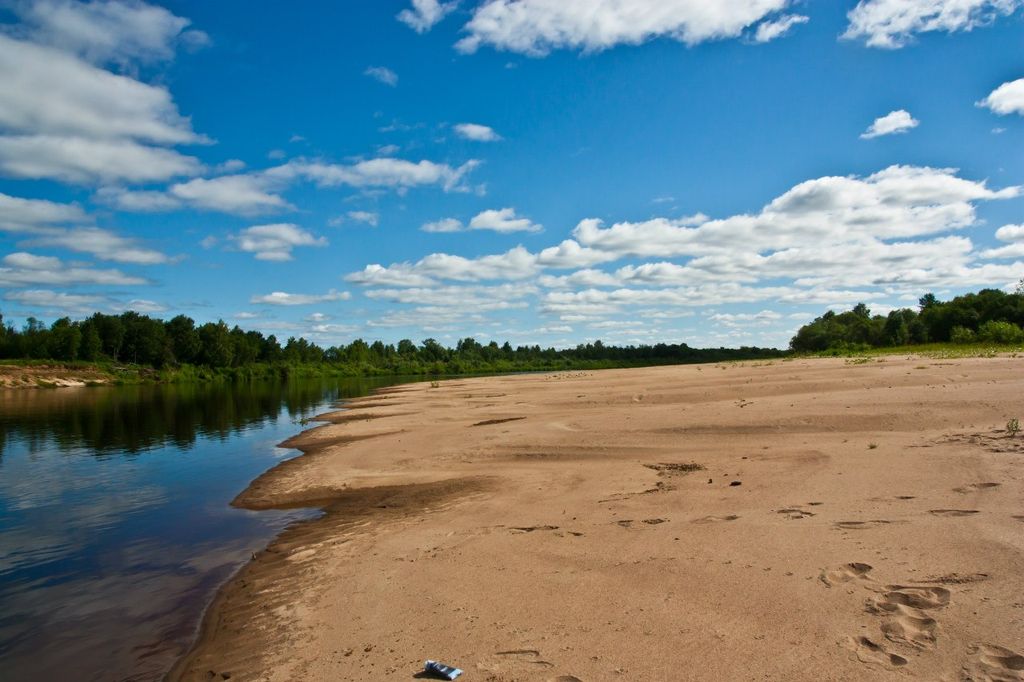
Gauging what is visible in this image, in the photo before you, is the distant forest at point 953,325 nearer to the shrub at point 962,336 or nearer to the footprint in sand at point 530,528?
the shrub at point 962,336

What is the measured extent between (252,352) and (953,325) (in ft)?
428

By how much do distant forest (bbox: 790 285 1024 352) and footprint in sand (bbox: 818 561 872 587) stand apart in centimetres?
4726

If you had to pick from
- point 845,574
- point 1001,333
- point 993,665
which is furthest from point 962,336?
point 993,665

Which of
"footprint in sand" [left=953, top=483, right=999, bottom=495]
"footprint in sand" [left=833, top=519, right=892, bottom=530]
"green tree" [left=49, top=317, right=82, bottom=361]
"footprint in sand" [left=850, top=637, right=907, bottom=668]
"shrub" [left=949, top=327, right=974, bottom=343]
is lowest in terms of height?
"footprint in sand" [left=850, top=637, right=907, bottom=668]

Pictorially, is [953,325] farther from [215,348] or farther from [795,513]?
[215,348]

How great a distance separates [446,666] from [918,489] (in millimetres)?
7240

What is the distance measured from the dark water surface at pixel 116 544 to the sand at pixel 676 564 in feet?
2.50

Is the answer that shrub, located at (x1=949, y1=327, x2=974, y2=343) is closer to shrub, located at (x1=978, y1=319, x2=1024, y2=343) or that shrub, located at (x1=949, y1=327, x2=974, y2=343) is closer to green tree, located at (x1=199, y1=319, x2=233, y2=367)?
shrub, located at (x1=978, y1=319, x2=1024, y2=343)

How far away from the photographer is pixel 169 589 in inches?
343

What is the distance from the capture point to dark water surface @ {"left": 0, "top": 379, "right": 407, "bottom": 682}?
22.7ft

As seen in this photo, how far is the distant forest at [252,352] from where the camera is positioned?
357 ft

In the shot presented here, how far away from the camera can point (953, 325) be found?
185ft

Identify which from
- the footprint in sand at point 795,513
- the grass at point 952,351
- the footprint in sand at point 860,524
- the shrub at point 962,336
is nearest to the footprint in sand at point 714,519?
the footprint in sand at point 795,513

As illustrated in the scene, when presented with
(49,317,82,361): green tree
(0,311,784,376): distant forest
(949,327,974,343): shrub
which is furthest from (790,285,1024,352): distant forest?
(49,317,82,361): green tree
